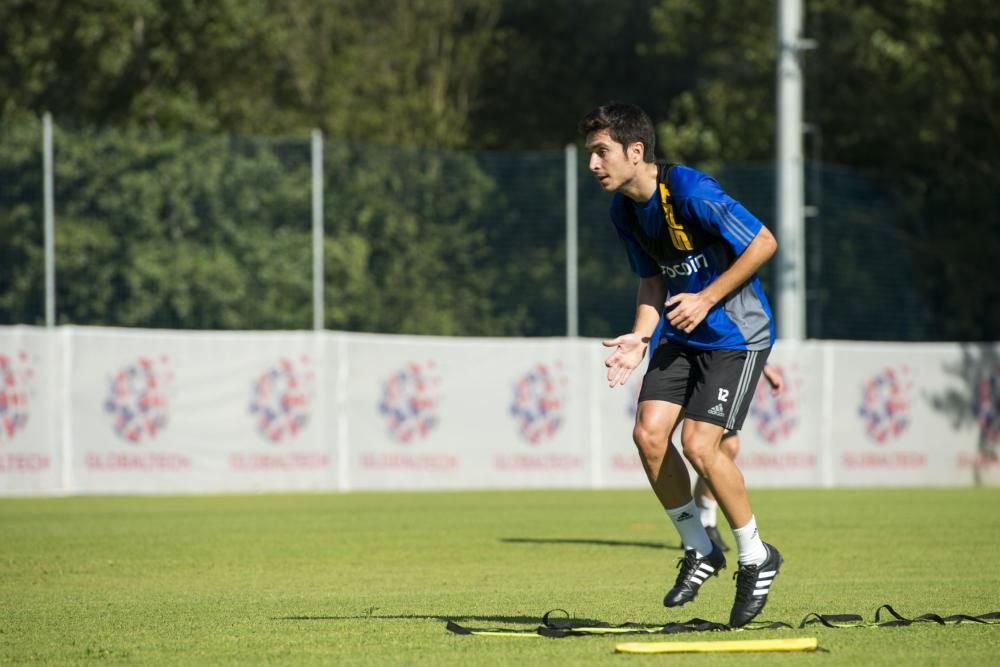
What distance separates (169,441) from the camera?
1922cm

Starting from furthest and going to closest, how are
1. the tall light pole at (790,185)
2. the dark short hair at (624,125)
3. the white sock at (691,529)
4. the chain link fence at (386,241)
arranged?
the tall light pole at (790,185), the chain link fence at (386,241), the white sock at (691,529), the dark short hair at (624,125)

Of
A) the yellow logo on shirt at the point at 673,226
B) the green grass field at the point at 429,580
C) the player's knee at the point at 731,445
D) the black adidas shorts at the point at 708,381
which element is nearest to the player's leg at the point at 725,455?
the black adidas shorts at the point at 708,381

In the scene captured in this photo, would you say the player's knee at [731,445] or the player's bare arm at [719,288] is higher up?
the player's bare arm at [719,288]

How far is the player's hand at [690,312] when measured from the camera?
7.02 metres

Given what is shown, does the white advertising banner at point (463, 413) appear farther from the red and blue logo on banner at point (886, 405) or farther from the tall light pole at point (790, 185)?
the red and blue logo on banner at point (886, 405)

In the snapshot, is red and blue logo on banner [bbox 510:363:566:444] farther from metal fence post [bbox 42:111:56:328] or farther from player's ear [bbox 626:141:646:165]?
player's ear [bbox 626:141:646:165]

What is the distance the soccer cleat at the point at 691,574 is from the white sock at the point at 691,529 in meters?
0.03

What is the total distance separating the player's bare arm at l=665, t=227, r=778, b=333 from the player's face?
1.81ft

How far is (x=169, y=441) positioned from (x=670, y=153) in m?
20.9

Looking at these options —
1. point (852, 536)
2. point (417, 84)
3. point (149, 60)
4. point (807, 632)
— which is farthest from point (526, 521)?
point (417, 84)

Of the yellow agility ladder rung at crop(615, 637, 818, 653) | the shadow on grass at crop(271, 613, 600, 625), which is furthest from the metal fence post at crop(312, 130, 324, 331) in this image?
the yellow agility ladder rung at crop(615, 637, 818, 653)

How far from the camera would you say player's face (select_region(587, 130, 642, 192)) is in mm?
7227

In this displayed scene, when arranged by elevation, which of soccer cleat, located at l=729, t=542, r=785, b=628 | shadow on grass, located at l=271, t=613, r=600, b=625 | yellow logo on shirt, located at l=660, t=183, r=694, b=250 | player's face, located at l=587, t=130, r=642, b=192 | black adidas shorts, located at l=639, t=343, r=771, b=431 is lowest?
shadow on grass, located at l=271, t=613, r=600, b=625

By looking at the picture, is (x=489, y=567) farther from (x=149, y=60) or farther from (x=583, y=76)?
(x=583, y=76)
